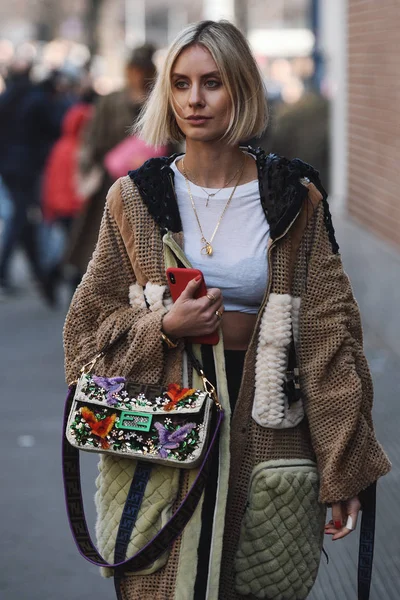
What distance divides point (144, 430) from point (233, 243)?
0.51 m

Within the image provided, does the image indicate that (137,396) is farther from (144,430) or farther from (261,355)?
(261,355)

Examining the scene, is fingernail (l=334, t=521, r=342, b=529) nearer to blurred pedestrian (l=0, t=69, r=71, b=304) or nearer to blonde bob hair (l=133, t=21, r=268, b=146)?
blonde bob hair (l=133, t=21, r=268, b=146)

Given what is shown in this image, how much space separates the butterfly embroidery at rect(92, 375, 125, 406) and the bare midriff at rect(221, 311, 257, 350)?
284mm

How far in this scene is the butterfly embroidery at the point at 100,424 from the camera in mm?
3051

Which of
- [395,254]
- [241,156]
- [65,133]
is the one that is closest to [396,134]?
[395,254]

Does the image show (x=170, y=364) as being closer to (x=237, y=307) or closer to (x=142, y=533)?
(x=237, y=307)

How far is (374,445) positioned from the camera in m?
3.18

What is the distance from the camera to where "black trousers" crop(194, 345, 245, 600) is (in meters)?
3.07

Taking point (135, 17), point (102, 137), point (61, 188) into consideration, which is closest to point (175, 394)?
point (102, 137)

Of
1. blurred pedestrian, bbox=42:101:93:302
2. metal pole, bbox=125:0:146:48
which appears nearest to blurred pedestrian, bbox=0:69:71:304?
blurred pedestrian, bbox=42:101:93:302

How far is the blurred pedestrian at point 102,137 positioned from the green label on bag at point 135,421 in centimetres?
→ 519

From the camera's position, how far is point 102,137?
853 centimetres

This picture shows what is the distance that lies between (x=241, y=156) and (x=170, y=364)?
576 millimetres

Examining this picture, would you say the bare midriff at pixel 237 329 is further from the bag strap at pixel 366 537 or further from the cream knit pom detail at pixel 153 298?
the bag strap at pixel 366 537
